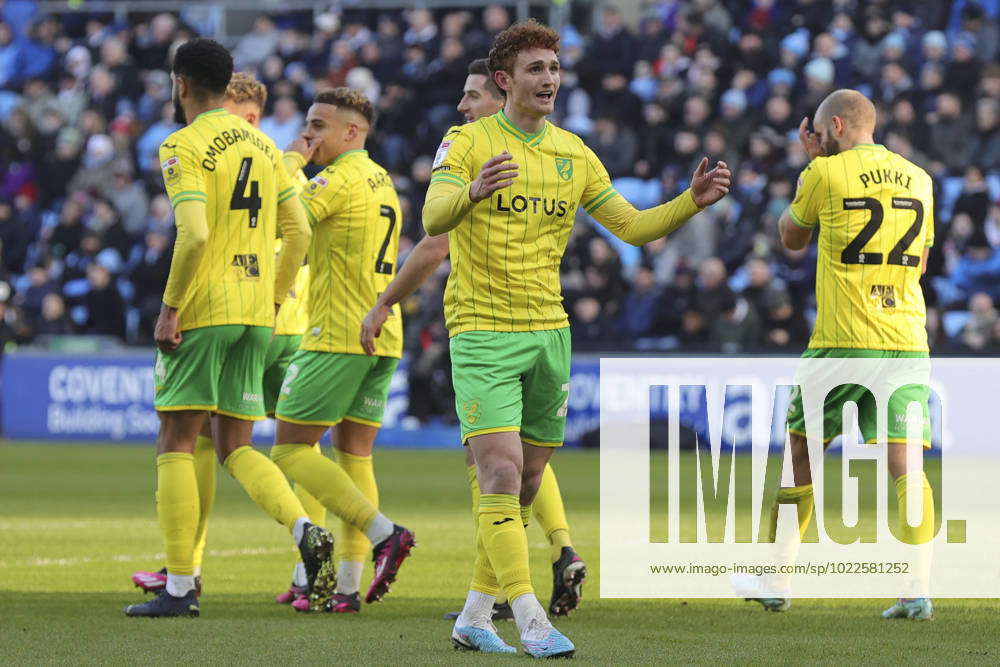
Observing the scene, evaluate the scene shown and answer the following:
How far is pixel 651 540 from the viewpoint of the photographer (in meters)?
10.4

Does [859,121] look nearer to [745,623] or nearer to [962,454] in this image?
[745,623]

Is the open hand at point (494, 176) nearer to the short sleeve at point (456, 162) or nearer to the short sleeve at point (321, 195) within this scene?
the short sleeve at point (456, 162)

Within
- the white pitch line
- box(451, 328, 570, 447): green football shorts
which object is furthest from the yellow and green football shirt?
box(451, 328, 570, 447): green football shorts

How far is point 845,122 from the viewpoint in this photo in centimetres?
771

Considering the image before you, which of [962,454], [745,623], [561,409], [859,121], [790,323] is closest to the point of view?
[561,409]

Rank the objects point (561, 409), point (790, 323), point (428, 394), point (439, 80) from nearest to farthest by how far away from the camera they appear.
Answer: point (561, 409), point (790, 323), point (428, 394), point (439, 80)

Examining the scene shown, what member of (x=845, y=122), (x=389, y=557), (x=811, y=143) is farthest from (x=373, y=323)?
(x=845, y=122)

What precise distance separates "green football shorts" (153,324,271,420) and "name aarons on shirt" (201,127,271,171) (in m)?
0.73

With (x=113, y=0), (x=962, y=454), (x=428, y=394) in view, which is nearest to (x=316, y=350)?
(x=962, y=454)

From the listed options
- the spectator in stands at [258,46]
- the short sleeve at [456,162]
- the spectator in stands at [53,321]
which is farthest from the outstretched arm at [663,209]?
the spectator in stands at [258,46]

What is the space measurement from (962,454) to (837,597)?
922 cm

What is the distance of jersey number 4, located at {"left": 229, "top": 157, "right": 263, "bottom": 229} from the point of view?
756 centimetres

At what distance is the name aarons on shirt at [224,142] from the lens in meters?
7.43

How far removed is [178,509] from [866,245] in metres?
3.28
